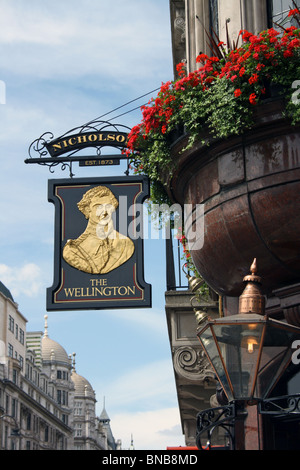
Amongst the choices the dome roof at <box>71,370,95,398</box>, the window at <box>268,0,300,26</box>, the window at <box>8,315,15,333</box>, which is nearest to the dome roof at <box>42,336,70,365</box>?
the dome roof at <box>71,370,95,398</box>

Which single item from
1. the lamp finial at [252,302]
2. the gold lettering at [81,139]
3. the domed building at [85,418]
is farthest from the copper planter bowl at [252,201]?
the domed building at [85,418]

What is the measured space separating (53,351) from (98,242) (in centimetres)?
14680

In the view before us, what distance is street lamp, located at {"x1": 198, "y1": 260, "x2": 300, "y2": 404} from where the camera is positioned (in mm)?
8430

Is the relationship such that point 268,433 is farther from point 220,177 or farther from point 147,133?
point 147,133

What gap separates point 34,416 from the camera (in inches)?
4589

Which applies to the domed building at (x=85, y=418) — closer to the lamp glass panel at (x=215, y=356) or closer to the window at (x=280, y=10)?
the window at (x=280, y=10)

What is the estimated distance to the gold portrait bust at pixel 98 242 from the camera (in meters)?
12.5

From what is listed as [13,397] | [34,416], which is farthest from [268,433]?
[34,416]

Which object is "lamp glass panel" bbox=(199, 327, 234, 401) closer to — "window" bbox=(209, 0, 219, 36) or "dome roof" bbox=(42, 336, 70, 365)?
"window" bbox=(209, 0, 219, 36)

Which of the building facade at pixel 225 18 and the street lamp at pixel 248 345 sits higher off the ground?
the building facade at pixel 225 18

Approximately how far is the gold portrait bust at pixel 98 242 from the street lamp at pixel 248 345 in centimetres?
384

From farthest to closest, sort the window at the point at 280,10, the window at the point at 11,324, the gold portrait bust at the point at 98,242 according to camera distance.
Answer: the window at the point at 11,324
the gold portrait bust at the point at 98,242
the window at the point at 280,10
